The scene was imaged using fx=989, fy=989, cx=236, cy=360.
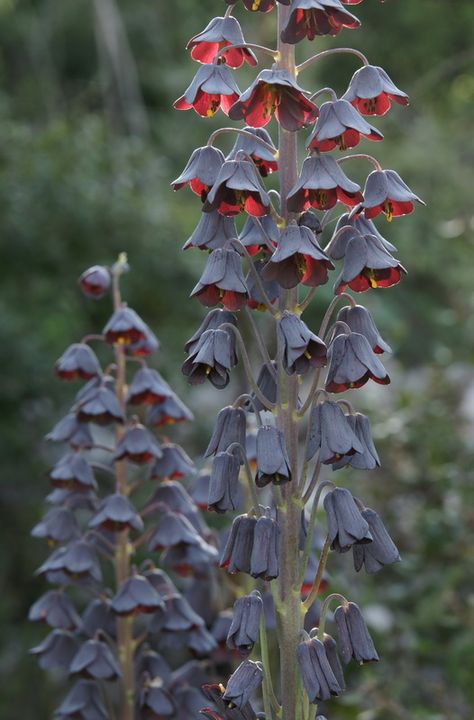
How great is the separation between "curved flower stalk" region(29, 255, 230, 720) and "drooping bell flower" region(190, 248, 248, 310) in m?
0.67

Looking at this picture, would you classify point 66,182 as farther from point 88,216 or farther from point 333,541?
point 333,541

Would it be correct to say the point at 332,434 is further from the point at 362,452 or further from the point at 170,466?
the point at 170,466

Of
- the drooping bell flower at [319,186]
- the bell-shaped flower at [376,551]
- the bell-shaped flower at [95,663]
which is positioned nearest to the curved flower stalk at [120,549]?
the bell-shaped flower at [95,663]

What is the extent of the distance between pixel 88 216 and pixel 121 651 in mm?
2978

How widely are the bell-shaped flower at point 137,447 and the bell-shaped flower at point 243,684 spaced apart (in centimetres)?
76

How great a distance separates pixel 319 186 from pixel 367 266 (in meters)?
0.17

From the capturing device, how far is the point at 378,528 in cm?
189

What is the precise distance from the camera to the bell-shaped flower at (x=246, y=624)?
1.80 meters

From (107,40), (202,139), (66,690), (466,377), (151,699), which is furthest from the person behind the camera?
(202,139)

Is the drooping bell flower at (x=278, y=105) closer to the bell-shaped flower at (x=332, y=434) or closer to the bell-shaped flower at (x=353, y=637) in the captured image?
the bell-shaped flower at (x=332, y=434)

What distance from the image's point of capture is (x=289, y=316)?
1811 millimetres

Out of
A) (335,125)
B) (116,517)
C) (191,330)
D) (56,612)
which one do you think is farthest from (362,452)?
(191,330)

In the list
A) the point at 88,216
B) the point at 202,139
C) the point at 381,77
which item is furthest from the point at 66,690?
the point at 202,139

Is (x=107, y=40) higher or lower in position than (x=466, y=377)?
higher
